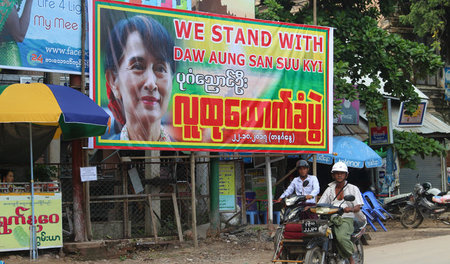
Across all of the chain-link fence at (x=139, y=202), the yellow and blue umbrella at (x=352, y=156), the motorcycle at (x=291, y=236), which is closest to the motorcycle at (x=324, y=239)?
the motorcycle at (x=291, y=236)

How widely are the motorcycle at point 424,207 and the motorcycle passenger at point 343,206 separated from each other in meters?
8.69

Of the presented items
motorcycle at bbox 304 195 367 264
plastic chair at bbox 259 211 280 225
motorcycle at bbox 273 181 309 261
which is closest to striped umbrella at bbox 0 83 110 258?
motorcycle at bbox 273 181 309 261

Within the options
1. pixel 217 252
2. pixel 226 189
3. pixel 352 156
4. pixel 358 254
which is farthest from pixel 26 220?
pixel 352 156

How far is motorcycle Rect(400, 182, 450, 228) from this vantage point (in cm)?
1656

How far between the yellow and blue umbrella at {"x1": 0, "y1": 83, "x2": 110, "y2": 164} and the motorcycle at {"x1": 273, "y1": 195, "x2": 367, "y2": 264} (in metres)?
3.88

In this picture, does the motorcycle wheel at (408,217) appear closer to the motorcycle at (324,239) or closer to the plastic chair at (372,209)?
the plastic chair at (372,209)

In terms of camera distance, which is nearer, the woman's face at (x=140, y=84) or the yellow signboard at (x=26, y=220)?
the yellow signboard at (x=26, y=220)

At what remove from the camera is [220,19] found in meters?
12.7

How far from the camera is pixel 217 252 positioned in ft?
39.5

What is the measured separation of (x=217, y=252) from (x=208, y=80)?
3377 millimetres

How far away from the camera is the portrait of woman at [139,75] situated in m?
11.7

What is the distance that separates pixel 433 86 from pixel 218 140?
1560 centimetres

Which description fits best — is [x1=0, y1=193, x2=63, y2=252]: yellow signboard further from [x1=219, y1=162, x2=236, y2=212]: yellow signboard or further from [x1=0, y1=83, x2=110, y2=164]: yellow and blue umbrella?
[x1=219, y1=162, x2=236, y2=212]: yellow signboard

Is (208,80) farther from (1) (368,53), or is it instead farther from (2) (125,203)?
(1) (368,53)
